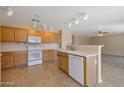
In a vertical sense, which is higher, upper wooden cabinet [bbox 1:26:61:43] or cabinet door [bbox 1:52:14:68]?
upper wooden cabinet [bbox 1:26:61:43]

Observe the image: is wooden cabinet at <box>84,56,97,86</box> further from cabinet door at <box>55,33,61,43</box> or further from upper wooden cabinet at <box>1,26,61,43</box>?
cabinet door at <box>55,33,61,43</box>

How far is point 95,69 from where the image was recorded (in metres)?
3.09

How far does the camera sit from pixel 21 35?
211 inches

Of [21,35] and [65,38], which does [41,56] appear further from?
[65,38]

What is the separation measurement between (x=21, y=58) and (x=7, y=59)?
2.14 ft

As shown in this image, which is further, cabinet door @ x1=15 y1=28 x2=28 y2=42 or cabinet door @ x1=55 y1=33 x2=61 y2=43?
cabinet door @ x1=55 y1=33 x2=61 y2=43

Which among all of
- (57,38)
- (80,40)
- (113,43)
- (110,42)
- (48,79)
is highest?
(80,40)

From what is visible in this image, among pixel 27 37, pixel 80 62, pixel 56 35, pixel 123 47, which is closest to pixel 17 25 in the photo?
pixel 27 37

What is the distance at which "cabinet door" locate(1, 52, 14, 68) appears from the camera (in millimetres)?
4734

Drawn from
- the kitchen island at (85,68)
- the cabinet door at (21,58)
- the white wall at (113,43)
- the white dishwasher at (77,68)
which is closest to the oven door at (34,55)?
the cabinet door at (21,58)

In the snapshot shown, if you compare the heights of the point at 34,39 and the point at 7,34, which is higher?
the point at 7,34

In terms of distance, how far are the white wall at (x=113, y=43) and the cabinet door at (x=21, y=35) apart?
8549 mm

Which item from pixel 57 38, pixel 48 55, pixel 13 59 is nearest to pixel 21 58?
pixel 13 59

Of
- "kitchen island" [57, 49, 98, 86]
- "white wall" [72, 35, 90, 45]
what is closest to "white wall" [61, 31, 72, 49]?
"white wall" [72, 35, 90, 45]
